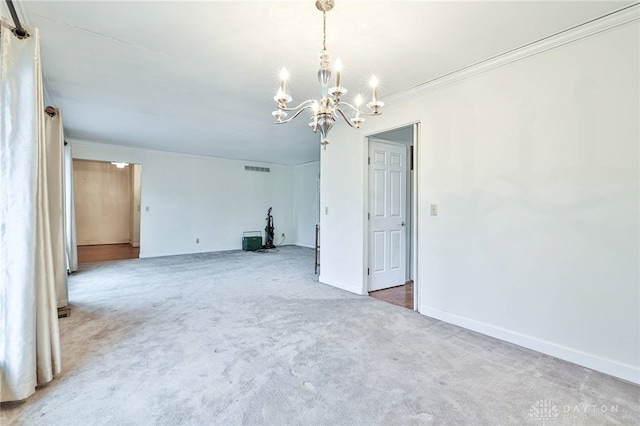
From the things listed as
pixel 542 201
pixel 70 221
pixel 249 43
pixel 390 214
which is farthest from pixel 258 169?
pixel 542 201

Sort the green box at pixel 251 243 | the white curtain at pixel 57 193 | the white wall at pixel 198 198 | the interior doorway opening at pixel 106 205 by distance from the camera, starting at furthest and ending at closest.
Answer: the interior doorway opening at pixel 106 205
the green box at pixel 251 243
the white wall at pixel 198 198
the white curtain at pixel 57 193

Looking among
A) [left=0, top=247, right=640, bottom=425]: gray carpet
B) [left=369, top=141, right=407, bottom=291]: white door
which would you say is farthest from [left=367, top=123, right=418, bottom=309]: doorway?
[left=0, top=247, right=640, bottom=425]: gray carpet

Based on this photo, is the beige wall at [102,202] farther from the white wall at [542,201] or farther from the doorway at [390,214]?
the white wall at [542,201]

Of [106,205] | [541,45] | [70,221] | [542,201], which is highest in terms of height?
[541,45]

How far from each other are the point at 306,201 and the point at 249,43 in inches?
251

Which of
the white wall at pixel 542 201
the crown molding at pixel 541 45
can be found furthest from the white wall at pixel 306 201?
the crown molding at pixel 541 45

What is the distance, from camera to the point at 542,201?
2.37 metres

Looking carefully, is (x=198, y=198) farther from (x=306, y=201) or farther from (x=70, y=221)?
(x=306, y=201)

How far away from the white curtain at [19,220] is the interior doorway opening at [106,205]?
6.93 metres

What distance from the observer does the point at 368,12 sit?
6.38 ft

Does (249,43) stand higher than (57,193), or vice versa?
(249,43)

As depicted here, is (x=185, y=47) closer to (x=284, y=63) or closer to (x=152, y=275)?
(x=284, y=63)

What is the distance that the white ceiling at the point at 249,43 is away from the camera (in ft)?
6.36

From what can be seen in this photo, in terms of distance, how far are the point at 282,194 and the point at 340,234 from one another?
192 inches
